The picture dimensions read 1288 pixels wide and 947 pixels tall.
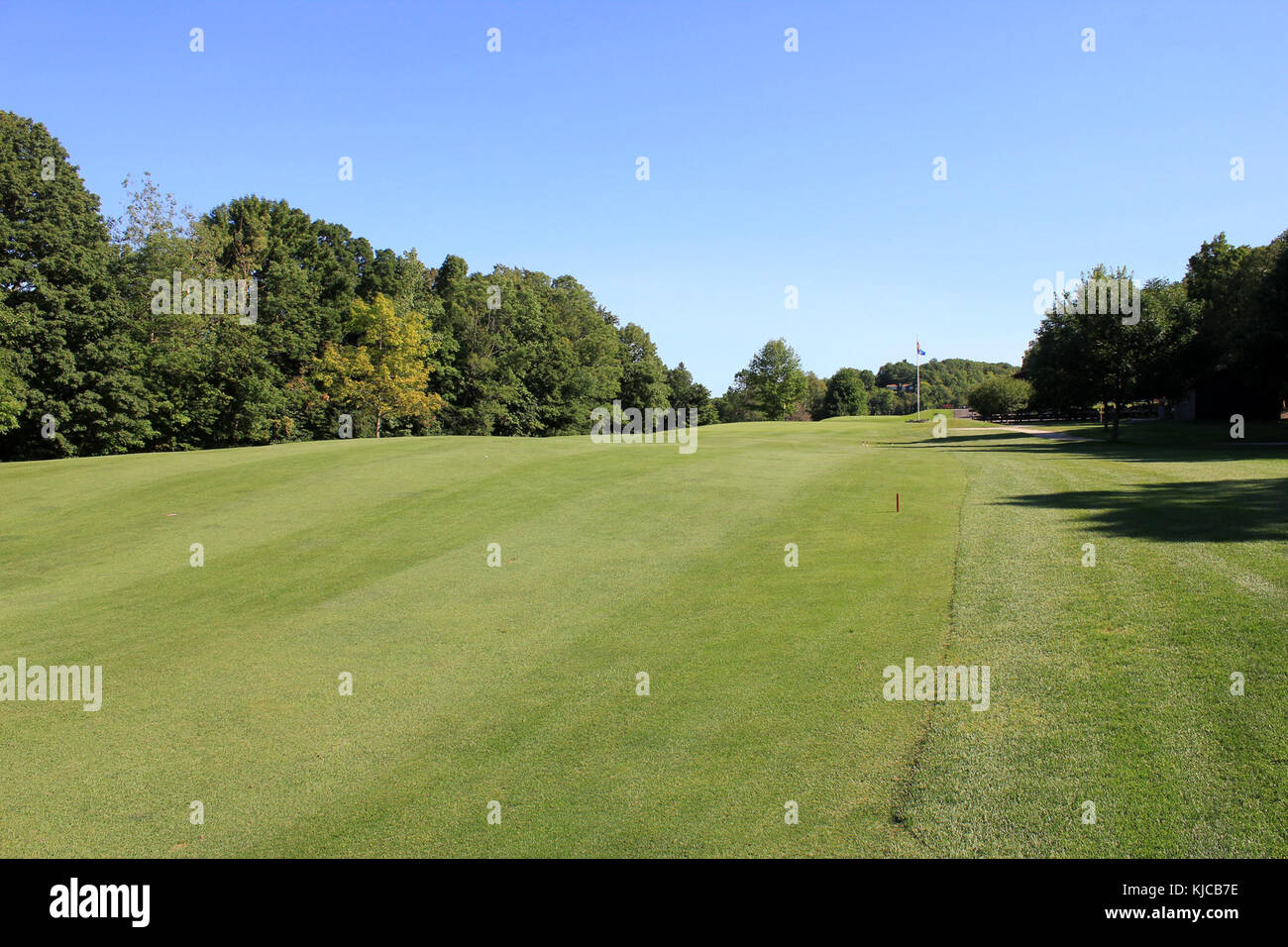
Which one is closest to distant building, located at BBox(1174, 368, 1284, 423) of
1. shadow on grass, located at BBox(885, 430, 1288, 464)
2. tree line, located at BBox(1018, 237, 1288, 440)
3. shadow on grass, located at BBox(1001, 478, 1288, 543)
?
tree line, located at BBox(1018, 237, 1288, 440)

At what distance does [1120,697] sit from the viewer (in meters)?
7.01

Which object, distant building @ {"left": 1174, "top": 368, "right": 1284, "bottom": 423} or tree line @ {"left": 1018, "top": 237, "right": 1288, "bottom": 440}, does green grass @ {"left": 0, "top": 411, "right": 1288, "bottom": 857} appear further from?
distant building @ {"left": 1174, "top": 368, "right": 1284, "bottom": 423}

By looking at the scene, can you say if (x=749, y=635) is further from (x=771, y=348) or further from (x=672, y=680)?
(x=771, y=348)

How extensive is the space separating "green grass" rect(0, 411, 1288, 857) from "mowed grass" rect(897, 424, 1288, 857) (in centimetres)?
4

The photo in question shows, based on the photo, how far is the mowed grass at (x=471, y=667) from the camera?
5.95 m

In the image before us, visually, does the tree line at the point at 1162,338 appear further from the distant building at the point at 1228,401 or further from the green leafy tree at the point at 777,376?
the green leafy tree at the point at 777,376

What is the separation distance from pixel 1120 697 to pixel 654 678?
15.4 ft

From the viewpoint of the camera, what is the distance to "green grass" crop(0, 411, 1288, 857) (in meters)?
5.71

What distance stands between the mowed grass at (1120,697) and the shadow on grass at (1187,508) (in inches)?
3.6

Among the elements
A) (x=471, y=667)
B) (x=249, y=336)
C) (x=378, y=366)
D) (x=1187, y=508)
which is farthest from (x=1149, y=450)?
(x=249, y=336)

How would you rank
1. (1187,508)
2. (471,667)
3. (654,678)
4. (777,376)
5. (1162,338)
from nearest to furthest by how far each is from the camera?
(654,678), (471,667), (1187,508), (1162,338), (777,376)

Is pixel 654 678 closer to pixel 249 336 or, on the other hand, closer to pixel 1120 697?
pixel 1120 697

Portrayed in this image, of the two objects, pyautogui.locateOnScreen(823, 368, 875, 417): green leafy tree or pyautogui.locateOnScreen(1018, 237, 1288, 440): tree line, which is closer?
pyautogui.locateOnScreen(1018, 237, 1288, 440): tree line
